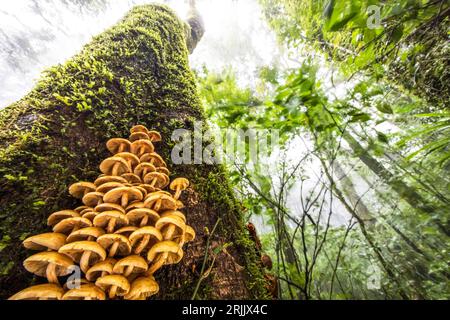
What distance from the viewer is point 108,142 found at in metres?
1.07

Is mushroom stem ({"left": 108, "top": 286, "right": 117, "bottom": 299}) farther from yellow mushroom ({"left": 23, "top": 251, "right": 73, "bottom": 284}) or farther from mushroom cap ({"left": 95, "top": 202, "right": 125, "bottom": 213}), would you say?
mushroom cap ({"left": 95, "top": 202, "right": 125, "bottom": 213})

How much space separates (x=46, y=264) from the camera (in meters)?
0.78

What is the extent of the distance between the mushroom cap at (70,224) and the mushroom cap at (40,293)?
0.21 m

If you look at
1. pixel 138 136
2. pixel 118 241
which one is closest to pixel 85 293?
pixel 118 241

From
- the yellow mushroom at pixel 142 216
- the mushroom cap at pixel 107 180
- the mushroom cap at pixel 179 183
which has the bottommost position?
the yellow mushroom at pixel 142 216

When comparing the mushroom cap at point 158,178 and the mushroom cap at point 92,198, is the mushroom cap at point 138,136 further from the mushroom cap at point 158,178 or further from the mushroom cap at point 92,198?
the mushroom cap at point 92,198

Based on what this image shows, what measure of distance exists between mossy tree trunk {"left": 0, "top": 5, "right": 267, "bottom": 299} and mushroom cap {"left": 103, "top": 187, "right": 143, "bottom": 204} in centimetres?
21

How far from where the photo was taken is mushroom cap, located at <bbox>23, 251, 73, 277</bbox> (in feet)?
2.25

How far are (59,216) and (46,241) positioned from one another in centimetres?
11

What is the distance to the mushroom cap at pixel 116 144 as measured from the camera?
3.54 ft

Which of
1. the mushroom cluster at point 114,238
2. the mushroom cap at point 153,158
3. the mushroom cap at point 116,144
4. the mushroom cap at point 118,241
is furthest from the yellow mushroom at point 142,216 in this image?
the mushroom cap at point 116,144

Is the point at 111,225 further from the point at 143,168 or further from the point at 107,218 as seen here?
the point at 143,168

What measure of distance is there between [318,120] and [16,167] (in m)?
2.21
